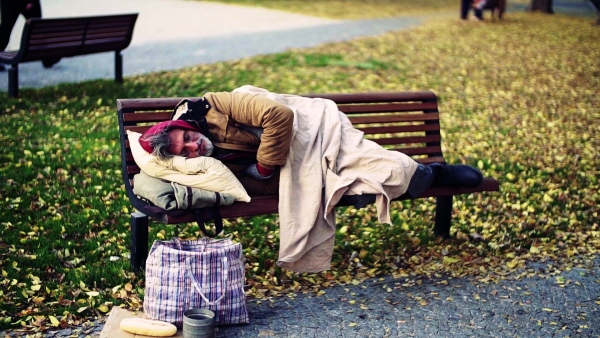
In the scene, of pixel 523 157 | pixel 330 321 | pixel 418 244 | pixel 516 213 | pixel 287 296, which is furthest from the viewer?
pixel 523 157

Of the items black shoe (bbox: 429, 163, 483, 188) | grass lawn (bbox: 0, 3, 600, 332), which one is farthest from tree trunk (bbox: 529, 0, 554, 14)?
black shoe (bbox: 429, 163, 483, 188)

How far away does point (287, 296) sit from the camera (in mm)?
4617

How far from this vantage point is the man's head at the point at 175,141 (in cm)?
434

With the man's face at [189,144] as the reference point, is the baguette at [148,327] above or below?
below

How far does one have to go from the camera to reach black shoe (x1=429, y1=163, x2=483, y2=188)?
512cm

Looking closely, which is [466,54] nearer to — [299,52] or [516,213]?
[299,52]

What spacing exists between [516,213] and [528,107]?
3874 mm

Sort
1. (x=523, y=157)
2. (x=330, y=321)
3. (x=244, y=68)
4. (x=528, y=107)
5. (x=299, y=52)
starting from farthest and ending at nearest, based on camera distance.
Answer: (x=299, y=52)
(x=244, y=68)
(x=528, y=107)
(x=523, y=157)
(x=330, y=321)

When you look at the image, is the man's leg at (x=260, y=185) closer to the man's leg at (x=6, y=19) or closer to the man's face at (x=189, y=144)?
the man's face at (x=189, y=144)

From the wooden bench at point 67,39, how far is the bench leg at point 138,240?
4554 mm

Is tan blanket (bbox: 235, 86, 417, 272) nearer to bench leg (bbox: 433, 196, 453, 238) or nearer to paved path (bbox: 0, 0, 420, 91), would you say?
bench leg (bbox: 433, 196, 453, 238)

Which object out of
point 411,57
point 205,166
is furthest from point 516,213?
point 411,57

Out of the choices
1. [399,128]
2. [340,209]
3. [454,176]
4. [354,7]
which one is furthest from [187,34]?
[454,176]

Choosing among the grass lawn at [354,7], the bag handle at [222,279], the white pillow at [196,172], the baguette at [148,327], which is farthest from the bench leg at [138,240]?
the grass lawn at [354,7]
